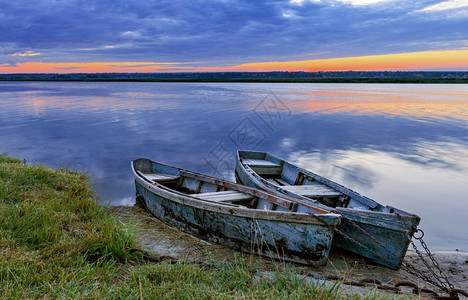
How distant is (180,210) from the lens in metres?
6.72

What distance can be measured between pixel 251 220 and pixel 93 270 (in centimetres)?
267

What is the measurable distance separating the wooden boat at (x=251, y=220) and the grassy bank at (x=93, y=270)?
3.79ft

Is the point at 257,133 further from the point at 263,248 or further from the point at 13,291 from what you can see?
the point at 13,291

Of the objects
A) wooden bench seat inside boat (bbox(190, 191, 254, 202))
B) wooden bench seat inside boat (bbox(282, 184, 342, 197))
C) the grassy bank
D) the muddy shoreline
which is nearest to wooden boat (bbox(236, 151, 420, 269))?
wooden bench seat inside boat (bbox(282, 184, 342, 197))

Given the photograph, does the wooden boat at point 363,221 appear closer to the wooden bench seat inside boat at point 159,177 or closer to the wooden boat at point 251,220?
the wooden boat at point 251,220

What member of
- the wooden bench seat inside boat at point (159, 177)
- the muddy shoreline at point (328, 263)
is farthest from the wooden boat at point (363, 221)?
the wooden bench seat inside boat at point (159, 177)

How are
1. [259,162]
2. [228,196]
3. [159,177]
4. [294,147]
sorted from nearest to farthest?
[228,196], [159,177], [259,162], [294,147]

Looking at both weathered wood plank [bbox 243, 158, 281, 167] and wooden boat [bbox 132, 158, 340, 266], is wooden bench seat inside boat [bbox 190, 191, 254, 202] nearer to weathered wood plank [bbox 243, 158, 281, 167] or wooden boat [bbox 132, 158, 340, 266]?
wooden boat [bbox 132, 158, 340, 266]

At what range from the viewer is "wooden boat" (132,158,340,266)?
5.19 metres

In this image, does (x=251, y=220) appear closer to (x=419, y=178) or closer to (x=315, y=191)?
(x=315, y=191)

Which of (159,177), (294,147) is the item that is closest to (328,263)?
(159,177)

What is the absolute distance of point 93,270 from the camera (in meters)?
3.81

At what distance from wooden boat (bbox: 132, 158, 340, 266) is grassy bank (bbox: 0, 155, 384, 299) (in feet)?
3.79

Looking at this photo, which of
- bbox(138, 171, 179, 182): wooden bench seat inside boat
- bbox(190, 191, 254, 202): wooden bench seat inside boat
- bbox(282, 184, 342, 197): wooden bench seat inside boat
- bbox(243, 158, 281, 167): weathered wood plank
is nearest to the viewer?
bbox(190, 191, 254, 202): wooden bench seat inside boat
